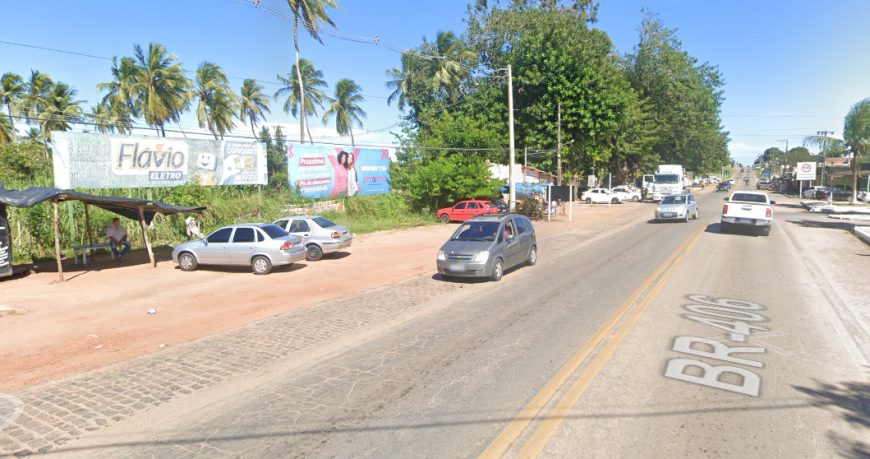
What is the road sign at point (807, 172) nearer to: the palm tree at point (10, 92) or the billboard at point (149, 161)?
the billboard at point (149, 161)

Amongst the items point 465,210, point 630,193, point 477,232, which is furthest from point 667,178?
point 477,232

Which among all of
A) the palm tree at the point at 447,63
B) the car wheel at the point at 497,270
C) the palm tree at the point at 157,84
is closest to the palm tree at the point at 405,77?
the palm tree at the point at 447,63

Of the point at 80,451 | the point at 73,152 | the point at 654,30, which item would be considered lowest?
the point at 80,451

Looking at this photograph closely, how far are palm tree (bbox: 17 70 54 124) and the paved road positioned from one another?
3780cm

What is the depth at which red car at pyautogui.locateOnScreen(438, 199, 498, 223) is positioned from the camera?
92.7 feet

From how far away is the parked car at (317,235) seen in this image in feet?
52.7

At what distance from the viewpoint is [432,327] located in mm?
8078

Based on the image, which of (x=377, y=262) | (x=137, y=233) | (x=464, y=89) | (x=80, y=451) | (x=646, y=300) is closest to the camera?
(x=80, y=451)

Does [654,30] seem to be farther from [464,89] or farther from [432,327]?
[432,327]

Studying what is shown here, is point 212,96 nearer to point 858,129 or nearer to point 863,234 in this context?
A: point 863,234

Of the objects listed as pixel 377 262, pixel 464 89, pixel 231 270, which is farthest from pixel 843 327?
pixel 464 89

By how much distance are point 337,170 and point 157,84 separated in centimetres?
1939

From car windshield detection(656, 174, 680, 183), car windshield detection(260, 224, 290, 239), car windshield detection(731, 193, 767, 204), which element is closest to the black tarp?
car windshield detection(260, 224, 290, 239)

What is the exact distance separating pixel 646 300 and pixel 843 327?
2.94 m
